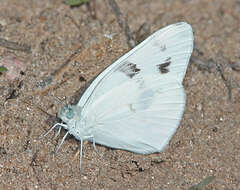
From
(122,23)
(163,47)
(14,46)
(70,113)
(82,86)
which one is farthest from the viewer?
(122,23)

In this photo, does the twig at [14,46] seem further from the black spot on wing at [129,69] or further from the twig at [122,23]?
the black spot on wing at [129,69]

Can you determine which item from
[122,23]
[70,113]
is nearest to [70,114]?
[70,113]

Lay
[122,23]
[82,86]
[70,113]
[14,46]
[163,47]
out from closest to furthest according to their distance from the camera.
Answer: [70,113] → [163,47] → [82,86] → [14,46] → [122,23]

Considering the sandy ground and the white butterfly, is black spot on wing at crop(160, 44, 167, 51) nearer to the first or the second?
the white butterfly

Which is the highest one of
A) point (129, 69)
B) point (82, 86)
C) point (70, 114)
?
point (129, 69)

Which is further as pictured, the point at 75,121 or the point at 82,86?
the point at 82,86

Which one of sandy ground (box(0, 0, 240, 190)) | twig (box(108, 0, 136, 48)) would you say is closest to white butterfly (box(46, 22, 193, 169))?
sandy ground (box(0, 0, 240, 190))

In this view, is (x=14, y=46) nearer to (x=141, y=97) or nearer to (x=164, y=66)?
(x=141, y=97)
